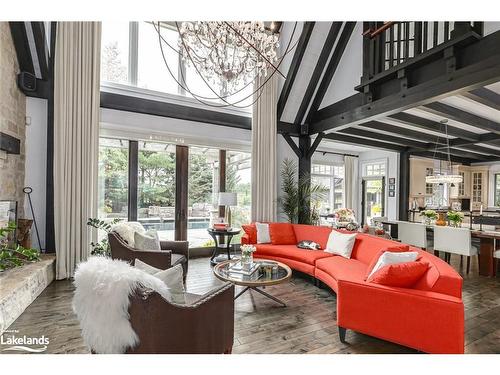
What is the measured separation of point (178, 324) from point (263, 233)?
3.26 m

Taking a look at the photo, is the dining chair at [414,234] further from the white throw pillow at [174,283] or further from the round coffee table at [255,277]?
the white throw pillow at [174,283]

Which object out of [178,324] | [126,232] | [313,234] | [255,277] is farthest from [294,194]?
[178,324]

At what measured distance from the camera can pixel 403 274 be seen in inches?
89.3

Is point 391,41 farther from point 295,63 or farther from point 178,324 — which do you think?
point 178,324

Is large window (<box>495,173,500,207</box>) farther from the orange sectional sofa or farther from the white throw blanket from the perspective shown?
the white throw blanket

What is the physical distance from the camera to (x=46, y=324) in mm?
2662

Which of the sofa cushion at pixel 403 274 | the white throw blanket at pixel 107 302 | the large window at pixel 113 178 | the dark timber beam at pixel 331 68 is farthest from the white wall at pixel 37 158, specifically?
the dark timber beam at pixel 331 68

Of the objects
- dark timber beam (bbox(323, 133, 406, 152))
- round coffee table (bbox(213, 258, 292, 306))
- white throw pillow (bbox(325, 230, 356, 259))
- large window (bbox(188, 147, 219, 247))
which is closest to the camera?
round coffee table (bbox(213, 258, 292, 306))

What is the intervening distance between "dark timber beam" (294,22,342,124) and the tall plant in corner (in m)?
1.12

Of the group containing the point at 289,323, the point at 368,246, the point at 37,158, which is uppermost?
the point at 37,158

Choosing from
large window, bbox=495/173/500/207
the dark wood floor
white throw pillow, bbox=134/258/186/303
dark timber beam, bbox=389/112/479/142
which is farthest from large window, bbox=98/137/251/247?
large window, bbox=495/173/500/207

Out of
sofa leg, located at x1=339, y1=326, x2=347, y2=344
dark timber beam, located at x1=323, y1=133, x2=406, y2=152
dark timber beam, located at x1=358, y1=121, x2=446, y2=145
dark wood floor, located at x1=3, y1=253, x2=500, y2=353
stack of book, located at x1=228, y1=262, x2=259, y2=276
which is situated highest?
dark timber beam, located at x1=358, y1=121, x2=446, y2=145

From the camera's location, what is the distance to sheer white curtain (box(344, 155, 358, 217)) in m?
9.06
